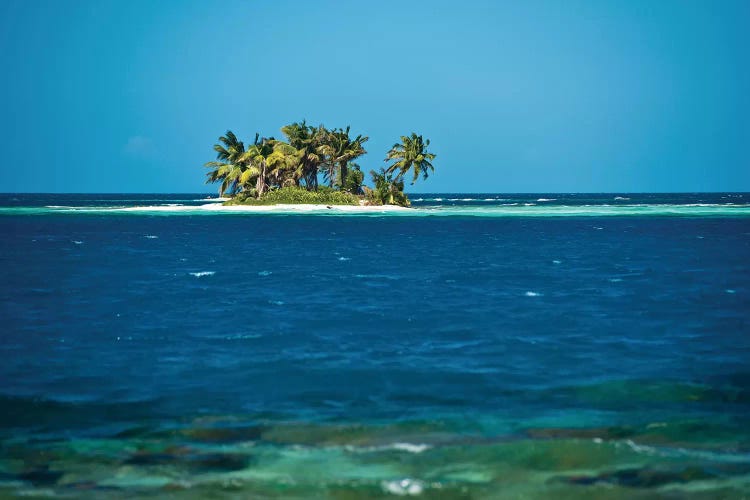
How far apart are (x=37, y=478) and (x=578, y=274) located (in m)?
27.3

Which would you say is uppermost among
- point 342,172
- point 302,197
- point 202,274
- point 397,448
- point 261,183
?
point 342,172

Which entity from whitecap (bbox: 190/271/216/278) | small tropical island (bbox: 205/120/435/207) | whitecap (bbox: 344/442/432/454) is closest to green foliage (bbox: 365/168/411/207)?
small tropical island (bbox: 205/120/435/207)

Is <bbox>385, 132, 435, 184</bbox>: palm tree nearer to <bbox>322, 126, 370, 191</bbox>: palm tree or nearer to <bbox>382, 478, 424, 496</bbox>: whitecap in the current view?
<bbox>322, 126, 370, 191</bbox>: palm tree

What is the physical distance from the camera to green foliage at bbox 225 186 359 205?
108 m

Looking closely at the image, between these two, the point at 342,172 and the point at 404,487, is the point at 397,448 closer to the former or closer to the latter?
the point at 404,487

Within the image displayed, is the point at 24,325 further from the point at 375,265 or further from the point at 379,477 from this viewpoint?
the point at 375,265

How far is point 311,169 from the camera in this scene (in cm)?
10750

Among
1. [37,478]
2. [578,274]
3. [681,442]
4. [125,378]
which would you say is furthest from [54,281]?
[681,442]

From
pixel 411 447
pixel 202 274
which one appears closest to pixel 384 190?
pixel 202 274

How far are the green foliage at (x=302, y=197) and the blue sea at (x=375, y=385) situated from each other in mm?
73835

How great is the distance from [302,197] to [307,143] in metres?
8.36

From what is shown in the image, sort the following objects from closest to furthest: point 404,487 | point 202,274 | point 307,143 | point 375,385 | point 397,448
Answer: point 404,487 → point 397,448 → point 375,385 → point 202,274 → point 307,143

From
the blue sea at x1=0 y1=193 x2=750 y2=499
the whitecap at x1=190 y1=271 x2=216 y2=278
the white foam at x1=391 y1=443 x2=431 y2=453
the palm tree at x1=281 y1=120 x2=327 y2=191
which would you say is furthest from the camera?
the palm tree at x1=281 y1=120 x2=327 y2=191

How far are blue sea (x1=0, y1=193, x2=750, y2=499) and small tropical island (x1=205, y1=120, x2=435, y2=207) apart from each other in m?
70.7
